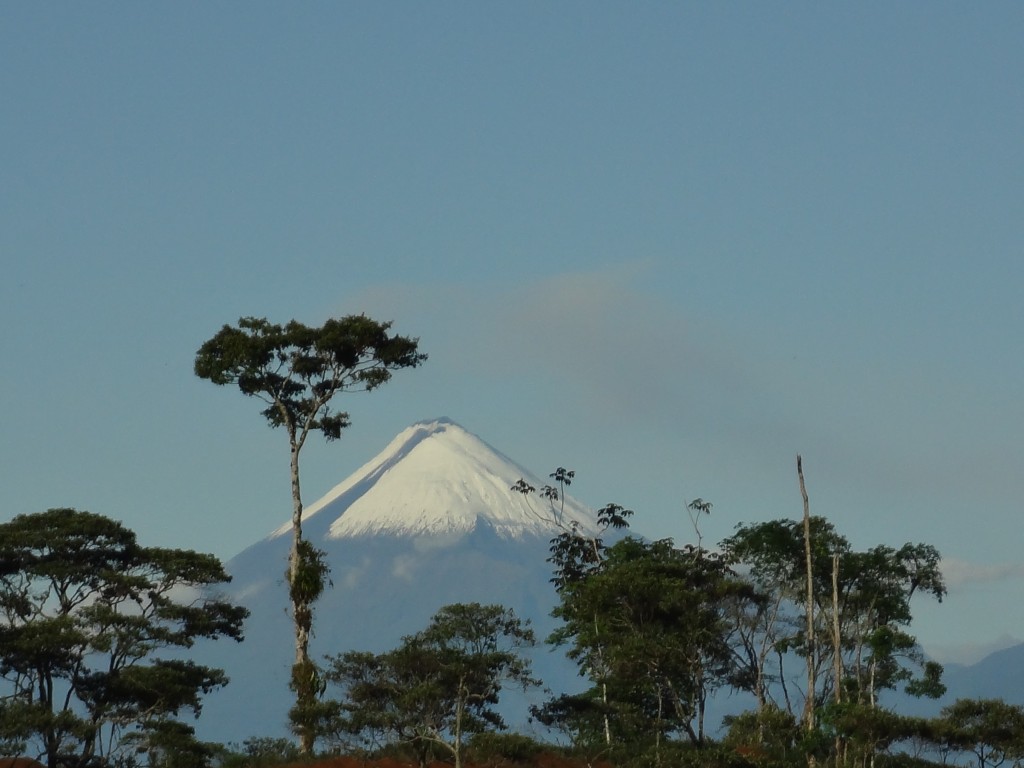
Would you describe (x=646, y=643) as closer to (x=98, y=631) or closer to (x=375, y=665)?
(x=375, y=665)

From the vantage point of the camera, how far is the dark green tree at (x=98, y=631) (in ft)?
139

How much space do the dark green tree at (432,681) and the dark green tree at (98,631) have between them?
396 cm

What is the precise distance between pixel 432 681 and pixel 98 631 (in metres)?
9.02

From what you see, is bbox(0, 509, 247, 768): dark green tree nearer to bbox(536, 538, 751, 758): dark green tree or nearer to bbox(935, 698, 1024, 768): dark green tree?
bbox(536, 538, 751, 758): dark green tree

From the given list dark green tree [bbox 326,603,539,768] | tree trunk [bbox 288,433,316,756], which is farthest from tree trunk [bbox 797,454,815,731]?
tree trunk [bbox 288,433,316,756]

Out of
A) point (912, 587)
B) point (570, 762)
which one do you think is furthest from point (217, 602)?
point (912, 587)

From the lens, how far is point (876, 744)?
155 ft

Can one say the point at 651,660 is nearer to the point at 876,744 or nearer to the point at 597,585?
the point at 597,585

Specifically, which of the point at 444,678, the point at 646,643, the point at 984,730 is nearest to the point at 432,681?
the point at 444,678

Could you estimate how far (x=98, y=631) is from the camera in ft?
145

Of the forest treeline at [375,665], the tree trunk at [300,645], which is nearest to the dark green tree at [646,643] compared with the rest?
the forest treeline at [375,665]

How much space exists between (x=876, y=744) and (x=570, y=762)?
8.81 metres

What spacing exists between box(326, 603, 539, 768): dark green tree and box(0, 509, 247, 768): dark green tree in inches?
156

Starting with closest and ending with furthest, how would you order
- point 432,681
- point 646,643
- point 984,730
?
point 432,681
point 646,643
point 984,730
